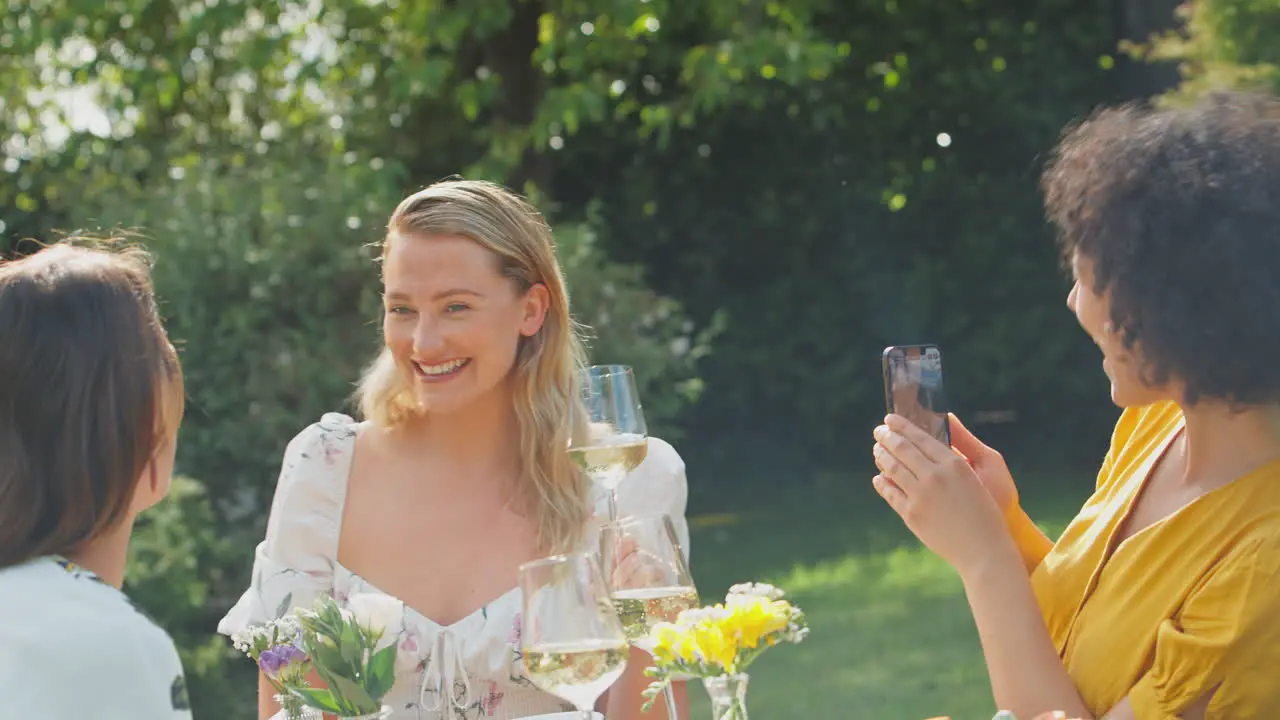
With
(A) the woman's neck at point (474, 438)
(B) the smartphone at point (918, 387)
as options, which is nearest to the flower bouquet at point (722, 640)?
(B) the smartphone at point (918, 387)

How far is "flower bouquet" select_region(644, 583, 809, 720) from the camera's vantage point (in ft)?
6.77

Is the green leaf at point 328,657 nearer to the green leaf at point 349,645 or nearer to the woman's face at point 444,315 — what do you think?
the green leaf at point 349,645

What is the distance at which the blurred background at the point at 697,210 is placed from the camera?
25.8 feet

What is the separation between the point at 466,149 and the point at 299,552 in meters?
8.69

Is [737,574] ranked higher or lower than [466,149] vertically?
lower

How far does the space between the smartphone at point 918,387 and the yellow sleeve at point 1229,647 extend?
1.53 feet

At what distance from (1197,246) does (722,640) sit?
3.16 ft

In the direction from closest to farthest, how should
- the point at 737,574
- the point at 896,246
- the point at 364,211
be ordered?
the point at 364,211, the point at 737,574, the point at 896,246

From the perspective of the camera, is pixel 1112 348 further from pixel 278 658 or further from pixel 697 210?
pixel 697 210

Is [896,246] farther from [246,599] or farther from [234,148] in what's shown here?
[246,599]

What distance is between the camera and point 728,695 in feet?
6.91

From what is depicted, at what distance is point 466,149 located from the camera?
11680mm

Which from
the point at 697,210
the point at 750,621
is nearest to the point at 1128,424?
the point at 750,621

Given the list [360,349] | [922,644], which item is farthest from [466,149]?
[922,644]
